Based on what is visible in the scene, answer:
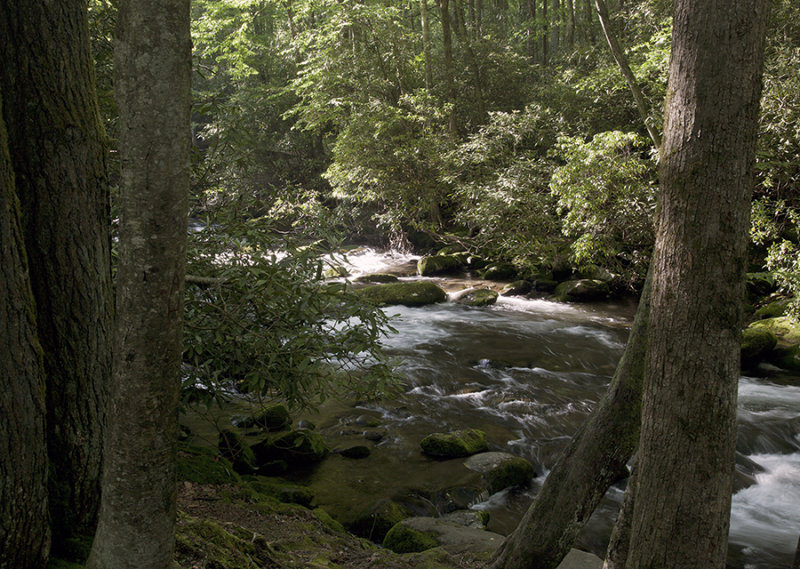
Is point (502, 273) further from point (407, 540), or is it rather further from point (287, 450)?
point (407, 540)

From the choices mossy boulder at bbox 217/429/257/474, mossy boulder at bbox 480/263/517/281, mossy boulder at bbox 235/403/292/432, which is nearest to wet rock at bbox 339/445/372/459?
mossy boulder at bbox 235/403/292/432

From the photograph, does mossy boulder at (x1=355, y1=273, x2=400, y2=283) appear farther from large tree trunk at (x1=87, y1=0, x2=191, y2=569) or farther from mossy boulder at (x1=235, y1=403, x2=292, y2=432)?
large tree trunk at (x1=87, y1=0, x2=191, y2=569)

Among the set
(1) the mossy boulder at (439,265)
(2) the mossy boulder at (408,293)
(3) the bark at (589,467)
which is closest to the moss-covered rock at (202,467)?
(3) the bark at (589,467)

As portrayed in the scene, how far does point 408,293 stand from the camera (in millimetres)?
14734

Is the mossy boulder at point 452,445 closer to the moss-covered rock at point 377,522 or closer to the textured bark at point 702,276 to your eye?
the moss-covered rock at point 377,522

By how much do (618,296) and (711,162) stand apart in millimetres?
13609

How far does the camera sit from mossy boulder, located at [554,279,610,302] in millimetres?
15133

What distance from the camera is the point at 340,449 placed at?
7207 millimetres

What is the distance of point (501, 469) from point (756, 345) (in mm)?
6821

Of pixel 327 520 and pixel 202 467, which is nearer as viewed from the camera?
pixel 202 467

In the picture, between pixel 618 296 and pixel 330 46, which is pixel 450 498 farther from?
pixel 330 46

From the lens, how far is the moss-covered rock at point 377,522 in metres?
5.48

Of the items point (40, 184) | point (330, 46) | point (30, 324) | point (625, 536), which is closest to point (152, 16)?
point (40, 184)

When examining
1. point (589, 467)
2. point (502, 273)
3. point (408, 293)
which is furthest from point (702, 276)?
point (502, 273)
